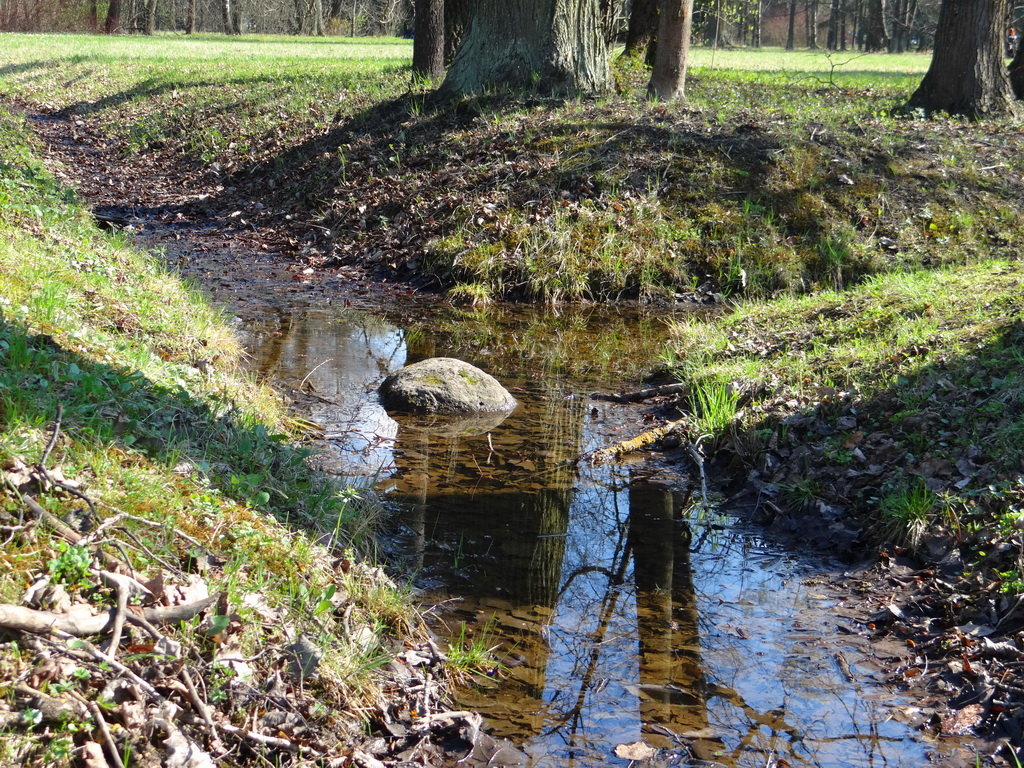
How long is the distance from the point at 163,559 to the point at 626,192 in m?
8.21

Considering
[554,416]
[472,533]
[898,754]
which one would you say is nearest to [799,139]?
[554,416]

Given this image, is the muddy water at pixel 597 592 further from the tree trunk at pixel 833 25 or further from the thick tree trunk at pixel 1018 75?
the tree trunk at pixel 833 25

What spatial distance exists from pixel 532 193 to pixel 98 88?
18.8 m

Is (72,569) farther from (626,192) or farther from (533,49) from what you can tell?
(533,49)

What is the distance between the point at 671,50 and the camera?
13.4 m

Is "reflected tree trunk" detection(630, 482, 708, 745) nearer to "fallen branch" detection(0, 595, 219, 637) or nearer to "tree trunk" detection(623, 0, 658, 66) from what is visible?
"fallen branch" detection(0, 595, 219, 637)

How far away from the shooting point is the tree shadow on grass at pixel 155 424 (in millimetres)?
3963

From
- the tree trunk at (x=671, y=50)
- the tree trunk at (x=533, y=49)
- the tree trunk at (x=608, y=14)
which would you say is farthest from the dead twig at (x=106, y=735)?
the tree trunk at (x=608, y=14)

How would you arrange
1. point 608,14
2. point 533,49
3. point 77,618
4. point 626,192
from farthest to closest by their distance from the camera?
point 608,14
point 533,49
point 626,192
point 77,618

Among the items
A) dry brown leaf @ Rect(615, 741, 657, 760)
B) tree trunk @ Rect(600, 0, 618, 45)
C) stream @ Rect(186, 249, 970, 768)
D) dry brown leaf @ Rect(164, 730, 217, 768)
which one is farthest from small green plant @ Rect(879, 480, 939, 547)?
tree trunk @ Rect(600, 0, 618, 45)

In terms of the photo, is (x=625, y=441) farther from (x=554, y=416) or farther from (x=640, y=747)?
(x=640, y=747)

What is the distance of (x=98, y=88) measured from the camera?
80.3ft

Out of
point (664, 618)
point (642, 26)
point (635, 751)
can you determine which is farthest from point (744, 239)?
point (642, 26)

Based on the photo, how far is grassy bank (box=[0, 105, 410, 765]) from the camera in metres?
2.74
